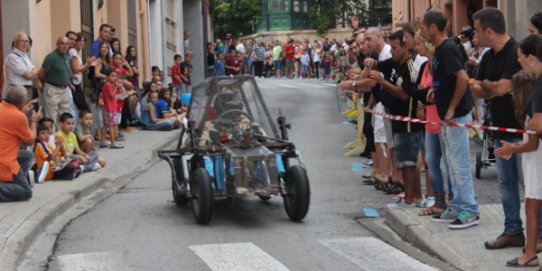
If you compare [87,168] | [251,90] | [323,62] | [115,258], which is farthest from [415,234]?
[323,62]

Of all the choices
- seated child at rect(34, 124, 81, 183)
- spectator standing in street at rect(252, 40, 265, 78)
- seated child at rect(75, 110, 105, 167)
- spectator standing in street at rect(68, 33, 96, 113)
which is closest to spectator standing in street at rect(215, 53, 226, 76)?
spectator standing in street at rect(252, 40, 265, 78)

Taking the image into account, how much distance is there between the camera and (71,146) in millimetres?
15547

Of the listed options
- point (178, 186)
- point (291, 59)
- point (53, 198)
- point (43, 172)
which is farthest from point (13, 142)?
point (291, 59)

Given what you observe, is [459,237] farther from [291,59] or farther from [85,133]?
[291,59]

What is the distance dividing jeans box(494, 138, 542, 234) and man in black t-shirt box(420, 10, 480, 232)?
878 millimetres

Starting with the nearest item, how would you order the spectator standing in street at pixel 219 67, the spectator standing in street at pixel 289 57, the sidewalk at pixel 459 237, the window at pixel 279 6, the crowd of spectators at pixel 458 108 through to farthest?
the crowd of spectators at pixel 458 108 → the sidewalk at pixel 459 237 → the spectator standing in street at pixel 219 67 → the spectator standing in street at pixel 289 57 → the window at pixel 279 6

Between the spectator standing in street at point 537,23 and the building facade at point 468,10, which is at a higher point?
the building facade at point 468,10

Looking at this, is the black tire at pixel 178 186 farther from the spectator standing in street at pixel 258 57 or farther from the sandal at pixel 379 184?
the spectator standing in street at pixel 258 57

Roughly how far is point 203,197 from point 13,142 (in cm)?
308

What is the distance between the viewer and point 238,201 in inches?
487

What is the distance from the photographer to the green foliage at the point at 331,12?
5878cm

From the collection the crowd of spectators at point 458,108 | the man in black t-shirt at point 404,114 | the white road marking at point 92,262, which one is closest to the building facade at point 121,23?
the crowd of spectators at point 458,108

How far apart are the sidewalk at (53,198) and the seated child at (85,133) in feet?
1.38

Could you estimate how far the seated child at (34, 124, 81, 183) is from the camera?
47.8 ft
